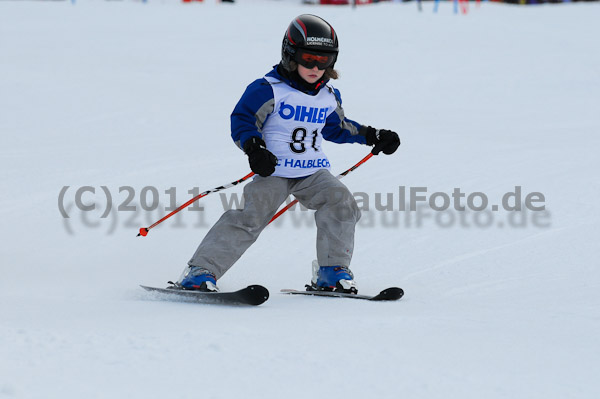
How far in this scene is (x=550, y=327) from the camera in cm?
285

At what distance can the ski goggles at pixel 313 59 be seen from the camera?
3730 millimetres

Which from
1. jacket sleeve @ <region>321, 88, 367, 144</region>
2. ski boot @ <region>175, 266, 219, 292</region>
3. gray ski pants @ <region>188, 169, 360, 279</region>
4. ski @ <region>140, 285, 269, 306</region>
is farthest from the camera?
jacket sleeve @ <region>321, 88, 367, 144</region>

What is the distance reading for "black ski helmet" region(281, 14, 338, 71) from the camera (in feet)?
12.2

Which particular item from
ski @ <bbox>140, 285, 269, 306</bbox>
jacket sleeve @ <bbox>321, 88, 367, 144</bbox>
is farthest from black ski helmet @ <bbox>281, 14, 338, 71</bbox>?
ski @ <bbox>140, 285, 269, 306</bbox>

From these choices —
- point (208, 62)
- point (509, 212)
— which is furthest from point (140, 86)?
point (509, 212)

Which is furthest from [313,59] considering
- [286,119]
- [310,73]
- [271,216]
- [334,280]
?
[334,280]

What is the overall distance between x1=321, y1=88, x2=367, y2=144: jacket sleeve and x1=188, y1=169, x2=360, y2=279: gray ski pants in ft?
0.93

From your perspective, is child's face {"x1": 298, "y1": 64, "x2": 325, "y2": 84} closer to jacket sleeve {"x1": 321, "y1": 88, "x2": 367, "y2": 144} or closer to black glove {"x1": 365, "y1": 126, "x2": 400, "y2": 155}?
jacket sleeve {"x1": 321, "y1": 88, "x2": 367, "y2": 144}

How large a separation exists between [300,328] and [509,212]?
3.11m

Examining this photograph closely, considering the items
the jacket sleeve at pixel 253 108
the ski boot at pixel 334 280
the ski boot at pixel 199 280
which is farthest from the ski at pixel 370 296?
the jacket sleeve at pixel 253 108

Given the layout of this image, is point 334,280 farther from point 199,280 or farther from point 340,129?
point 340,129

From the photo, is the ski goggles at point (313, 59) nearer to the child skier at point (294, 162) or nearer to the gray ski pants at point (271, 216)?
the child skier at point (294, 162)

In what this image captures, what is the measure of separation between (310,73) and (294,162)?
457 millimetres

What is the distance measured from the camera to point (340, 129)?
163 inches
